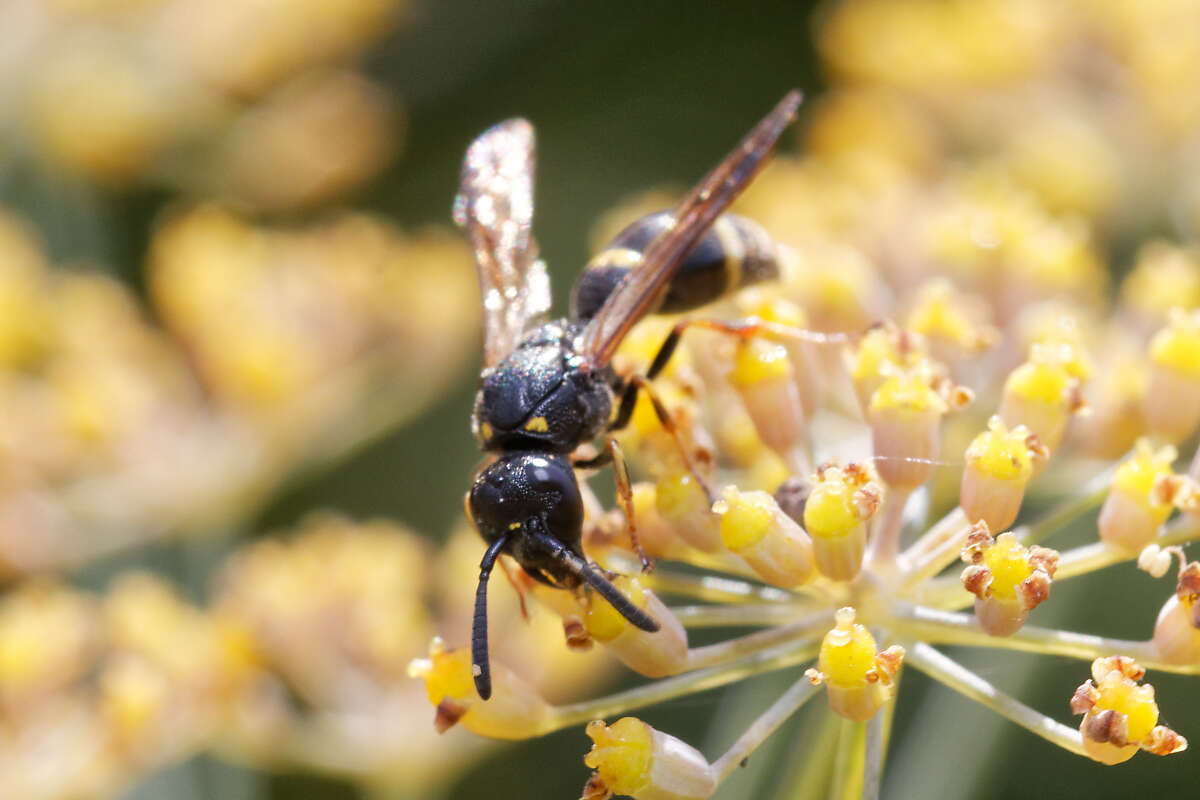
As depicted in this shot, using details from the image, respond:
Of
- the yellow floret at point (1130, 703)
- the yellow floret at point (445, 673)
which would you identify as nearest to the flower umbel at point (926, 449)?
the yellow floret at point (1130, 703)

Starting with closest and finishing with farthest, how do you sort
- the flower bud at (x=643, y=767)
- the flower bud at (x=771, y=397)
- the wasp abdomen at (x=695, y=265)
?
1. the flower bud at (x=643, y=767)
2. the flower bud at (x=771, y=397)
3. the wasp abdomen at (x=695, y=265)

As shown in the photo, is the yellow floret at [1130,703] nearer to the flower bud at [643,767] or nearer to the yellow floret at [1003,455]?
the yellow floret at [1003,455]

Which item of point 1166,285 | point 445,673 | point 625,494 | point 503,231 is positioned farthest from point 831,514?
point 1166,285

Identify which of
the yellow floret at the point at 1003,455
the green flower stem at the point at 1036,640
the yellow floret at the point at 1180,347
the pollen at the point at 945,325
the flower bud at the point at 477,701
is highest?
the pollen at the point at 945,325

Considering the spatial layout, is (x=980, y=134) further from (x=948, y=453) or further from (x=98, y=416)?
(x=98, y=416)

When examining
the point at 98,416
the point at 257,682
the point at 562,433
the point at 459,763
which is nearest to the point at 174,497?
the point at 98,416

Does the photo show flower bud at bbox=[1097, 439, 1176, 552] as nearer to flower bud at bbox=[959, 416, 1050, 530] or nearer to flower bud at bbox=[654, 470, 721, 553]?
flower bud at bbox=[959, 416, 1050, 530]

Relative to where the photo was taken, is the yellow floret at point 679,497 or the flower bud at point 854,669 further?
the yellow floret at point 679,497
